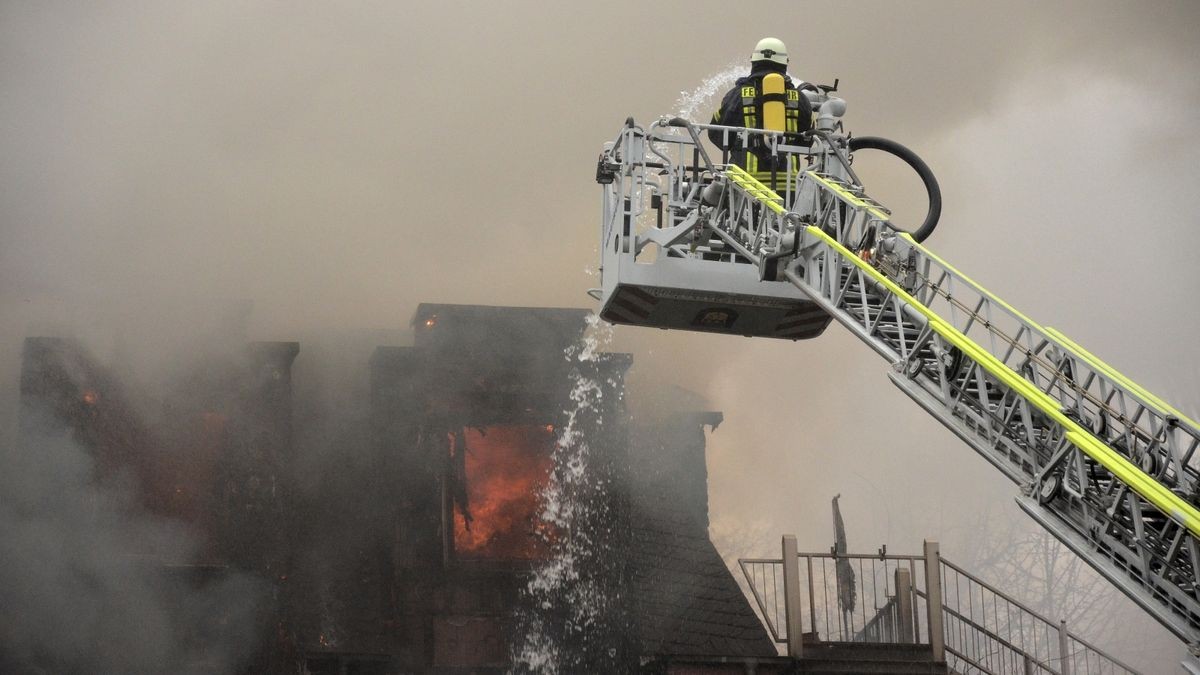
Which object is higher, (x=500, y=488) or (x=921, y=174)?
(x=921, y=174)

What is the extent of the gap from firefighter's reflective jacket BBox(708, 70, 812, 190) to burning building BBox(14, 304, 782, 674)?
366 inches

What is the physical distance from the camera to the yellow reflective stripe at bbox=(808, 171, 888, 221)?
32.9 ft

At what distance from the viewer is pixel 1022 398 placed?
28.2 ft

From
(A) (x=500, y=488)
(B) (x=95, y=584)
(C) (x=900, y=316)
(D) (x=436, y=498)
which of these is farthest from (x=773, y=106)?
(B) (x=95, y=584)

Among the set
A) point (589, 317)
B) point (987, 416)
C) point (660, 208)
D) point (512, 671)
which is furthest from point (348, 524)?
point (987, 416)

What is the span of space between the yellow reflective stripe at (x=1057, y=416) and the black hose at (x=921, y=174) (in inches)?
43.2

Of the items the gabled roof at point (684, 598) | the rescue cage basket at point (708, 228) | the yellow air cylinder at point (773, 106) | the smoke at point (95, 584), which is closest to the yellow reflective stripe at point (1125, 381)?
the rescue cage basket at point (708, 228)

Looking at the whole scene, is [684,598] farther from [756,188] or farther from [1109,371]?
[1109,371]

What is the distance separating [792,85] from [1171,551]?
18.1 feet

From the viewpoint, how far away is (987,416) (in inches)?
349

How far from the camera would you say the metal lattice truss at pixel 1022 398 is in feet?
26.0

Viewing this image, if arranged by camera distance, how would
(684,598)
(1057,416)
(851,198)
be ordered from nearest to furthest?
(1057,416), (851,198), (684,598)

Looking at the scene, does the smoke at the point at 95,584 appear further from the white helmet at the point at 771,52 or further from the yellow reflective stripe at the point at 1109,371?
the yellow reflective stripe at the point at 1109,371

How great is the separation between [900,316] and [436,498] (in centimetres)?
1286
